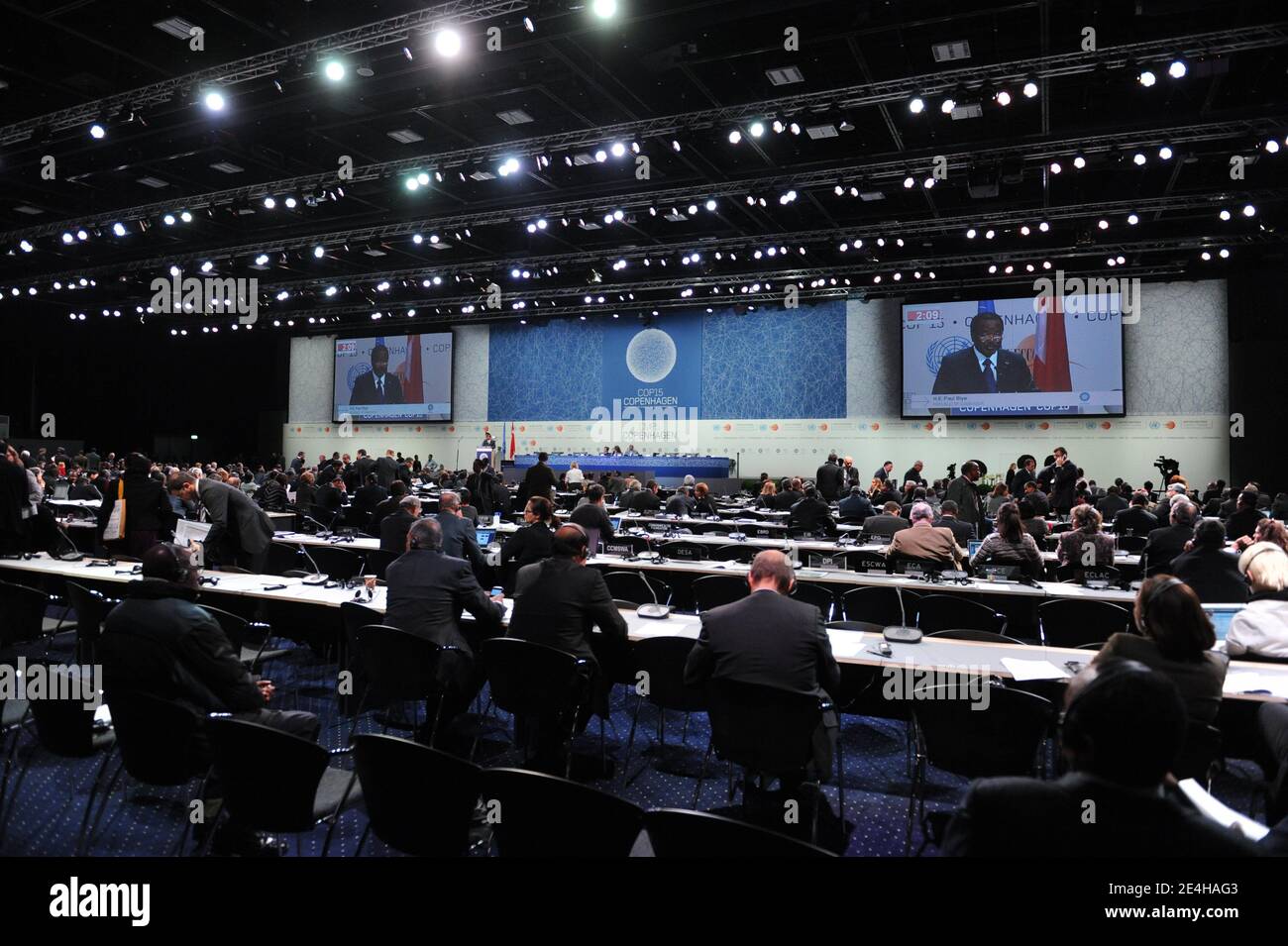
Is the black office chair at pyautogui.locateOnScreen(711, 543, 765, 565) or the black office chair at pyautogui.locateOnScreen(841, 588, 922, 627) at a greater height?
the black office chair at pyautogui.locateOnScreen(711, 543, 765, 565)

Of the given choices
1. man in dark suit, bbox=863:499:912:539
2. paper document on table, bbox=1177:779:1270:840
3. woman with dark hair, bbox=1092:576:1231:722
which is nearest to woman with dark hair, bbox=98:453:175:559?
man in dark suit, bbox=863:499:912:539

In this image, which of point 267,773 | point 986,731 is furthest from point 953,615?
point 267,773

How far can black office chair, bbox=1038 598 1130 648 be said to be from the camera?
4.66 meters

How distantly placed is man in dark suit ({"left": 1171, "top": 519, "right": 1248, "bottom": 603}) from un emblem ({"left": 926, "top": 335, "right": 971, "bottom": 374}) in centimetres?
1161

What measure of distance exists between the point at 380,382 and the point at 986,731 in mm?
21405

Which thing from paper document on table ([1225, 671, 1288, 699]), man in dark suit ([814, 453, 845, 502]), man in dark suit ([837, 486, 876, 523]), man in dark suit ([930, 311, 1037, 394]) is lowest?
paper document on table ([1225, 671, 1288, 699])

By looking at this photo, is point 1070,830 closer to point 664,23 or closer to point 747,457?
A: point 664,23

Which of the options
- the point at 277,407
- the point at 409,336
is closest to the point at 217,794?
the point at 409,336

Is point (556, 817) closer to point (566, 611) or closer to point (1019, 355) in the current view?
point (566, 611)

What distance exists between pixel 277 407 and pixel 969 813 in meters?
25.6

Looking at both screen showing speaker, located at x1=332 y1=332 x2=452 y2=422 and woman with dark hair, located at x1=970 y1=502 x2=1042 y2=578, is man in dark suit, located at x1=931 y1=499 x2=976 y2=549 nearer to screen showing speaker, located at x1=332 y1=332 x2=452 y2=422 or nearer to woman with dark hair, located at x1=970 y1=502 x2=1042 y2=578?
woman with dark hair, located at x1=970 y1=502 x2=1042 y2=578

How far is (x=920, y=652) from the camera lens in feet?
12.4

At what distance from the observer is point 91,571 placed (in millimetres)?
5555

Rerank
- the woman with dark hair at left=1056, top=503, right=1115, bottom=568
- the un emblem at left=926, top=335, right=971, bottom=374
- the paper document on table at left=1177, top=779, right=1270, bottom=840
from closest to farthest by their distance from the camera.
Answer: the paper document on table at left=1177, top=779, right=1270, bottom=840 → the woman with dark hair at left=1056, top=503, right=1115, bottom=568 → the un emblem at left=926, top=335, right=971, bottom=374
